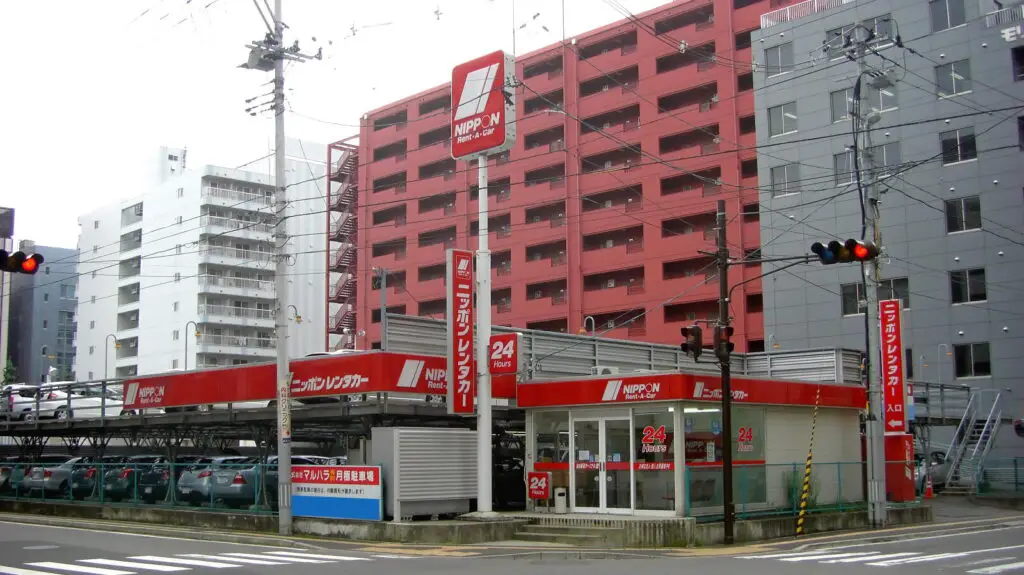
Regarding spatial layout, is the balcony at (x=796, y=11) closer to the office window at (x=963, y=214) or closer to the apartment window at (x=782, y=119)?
the apartment window at (x=782, y=119)

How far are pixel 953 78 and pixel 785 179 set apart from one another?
31.8 feet

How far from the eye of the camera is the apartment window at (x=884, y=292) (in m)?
50.3

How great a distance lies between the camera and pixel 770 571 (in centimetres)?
1551

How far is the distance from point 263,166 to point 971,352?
66838 millimetres

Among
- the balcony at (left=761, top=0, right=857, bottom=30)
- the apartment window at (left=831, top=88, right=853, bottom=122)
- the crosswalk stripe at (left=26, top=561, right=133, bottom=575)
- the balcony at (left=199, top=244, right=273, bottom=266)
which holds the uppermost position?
the balcony at (left=761, top=0, right=857, bottom=30)

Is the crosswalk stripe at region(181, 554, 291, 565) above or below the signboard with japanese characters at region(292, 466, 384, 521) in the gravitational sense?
below

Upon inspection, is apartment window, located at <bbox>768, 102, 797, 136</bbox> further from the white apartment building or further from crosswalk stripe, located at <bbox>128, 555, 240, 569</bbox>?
crosswalk stripe, located at <bbox>128, 555, 240, 569</bbox>

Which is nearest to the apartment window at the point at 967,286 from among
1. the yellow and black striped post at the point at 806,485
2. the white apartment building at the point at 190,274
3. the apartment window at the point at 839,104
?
the apartment window at the point at 839,104

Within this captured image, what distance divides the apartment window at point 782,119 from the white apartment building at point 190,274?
42.5 metres

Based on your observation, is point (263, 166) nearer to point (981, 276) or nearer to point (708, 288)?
point (708, 288)

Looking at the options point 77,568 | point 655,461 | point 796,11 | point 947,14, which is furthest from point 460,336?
point 796,11

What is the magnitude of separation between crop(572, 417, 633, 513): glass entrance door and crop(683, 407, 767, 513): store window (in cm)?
145

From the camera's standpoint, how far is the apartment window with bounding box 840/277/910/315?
50.3 meters

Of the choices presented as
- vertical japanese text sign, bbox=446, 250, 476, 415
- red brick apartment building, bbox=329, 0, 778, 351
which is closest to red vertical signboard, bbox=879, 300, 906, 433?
vertical japanese text sign, bbox=446, 250, 476, 415
